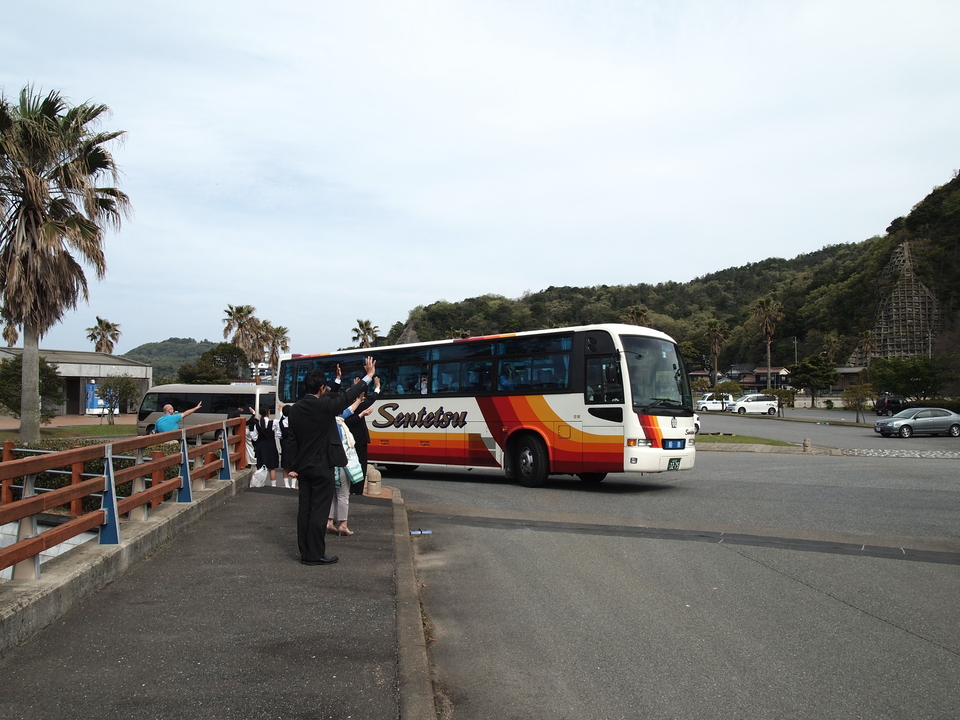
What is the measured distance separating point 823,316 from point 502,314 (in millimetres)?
49519

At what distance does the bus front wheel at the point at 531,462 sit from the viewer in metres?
15.2

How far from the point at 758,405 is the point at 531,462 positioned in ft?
167

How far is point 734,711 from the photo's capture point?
413 centimetres

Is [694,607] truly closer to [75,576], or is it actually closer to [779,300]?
[75,576]

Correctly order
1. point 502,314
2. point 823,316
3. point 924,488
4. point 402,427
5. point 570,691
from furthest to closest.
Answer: point 502,314 < point 823,316 < point 402,427 < point 924,488 < point 570,691

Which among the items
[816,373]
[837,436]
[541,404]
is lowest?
[837,436]

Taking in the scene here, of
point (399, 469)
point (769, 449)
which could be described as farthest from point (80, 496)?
point (769, 449)

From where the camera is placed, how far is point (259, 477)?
1365 cm

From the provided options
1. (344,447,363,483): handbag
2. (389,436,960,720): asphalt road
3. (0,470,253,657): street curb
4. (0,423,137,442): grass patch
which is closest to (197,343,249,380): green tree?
(0,423,137,442): grass patch

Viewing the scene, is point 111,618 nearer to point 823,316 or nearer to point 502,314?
point 823,316

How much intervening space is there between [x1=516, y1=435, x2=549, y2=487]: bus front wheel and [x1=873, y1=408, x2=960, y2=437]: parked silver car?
1032 inches

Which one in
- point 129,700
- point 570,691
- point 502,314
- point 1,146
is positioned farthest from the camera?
point 502,314

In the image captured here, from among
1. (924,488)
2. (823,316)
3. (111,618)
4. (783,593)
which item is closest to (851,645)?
(783,593)

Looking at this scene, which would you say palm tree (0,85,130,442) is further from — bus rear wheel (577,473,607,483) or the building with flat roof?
the building with flat roof
